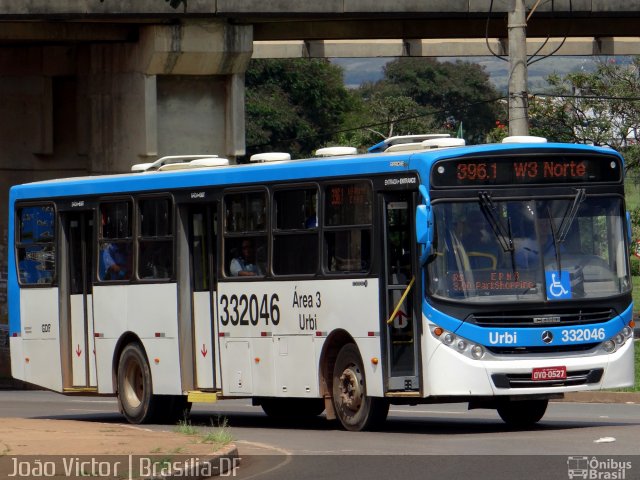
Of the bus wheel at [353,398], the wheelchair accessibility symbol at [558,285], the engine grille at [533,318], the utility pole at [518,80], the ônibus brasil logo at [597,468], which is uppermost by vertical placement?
the utility pole at [518,80]

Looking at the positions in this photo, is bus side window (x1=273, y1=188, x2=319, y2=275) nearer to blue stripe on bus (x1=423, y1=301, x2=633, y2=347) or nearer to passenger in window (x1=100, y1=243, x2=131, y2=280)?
blue stripe on bus (x1=423, y1=301, x2=633, y2=347)

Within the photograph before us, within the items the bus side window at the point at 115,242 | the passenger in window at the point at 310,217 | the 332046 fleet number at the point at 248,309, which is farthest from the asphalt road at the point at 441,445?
the passenger in window at the point at 310,217

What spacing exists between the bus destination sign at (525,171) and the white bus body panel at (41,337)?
22.6 ft

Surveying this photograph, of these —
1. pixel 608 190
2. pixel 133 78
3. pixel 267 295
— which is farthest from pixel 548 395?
pixel 133 78

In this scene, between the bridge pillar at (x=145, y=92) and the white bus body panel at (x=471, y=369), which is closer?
the white bus body panel at (x=471, y=369)

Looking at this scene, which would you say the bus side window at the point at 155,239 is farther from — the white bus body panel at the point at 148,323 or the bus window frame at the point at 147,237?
the white bus body panel at the point at 148,323

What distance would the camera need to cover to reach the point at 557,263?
50.8 feet

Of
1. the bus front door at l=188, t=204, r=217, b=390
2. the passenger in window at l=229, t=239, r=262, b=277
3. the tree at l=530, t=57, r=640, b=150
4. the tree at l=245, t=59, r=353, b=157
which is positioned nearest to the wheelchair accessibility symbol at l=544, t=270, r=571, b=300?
the passenger in window at l=229, t=239, r=262, b=277

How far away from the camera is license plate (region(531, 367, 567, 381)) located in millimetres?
15164

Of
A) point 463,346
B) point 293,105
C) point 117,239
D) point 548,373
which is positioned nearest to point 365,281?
point 463,346

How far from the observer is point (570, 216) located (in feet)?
51.6

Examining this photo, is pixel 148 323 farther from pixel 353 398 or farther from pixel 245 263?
pixel 353 398

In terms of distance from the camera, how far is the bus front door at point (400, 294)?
51.3 feet

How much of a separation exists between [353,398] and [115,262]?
4.50 metres
